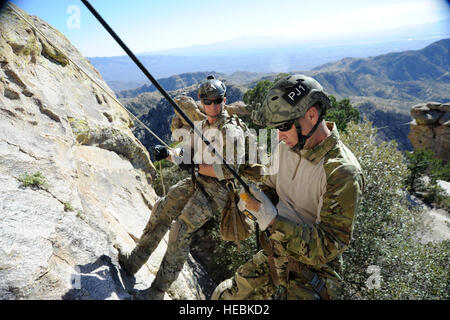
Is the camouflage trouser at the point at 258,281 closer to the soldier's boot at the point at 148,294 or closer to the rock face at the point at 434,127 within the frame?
the soldier's boot at the point at 148,294

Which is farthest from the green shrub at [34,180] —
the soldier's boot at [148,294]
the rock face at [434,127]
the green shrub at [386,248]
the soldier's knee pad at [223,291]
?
the rock face at [434,127]

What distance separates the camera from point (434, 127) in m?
39.0

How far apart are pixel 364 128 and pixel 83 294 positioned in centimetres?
1149

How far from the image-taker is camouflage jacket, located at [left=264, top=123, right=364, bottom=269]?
3.05 metres

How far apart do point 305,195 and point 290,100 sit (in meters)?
1.41

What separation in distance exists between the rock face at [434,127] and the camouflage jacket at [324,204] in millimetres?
45620

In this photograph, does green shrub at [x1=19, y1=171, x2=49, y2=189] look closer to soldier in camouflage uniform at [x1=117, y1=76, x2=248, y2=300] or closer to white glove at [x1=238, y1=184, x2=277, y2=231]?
soldier in camouflage uniform at [x1=117, y1=76, x2=248, y2=300]

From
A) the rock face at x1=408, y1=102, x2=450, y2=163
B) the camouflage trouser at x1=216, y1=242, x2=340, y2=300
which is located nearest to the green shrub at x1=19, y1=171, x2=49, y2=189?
the camouflage trouser at x1=216, y1=242, x2=340, y2=300

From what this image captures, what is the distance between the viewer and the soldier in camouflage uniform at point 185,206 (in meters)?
5.11

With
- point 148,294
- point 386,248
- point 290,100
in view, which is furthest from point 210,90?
point 386,248

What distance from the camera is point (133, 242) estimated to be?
6.07 meters

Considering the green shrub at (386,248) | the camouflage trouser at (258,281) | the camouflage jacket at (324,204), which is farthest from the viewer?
the green shrub at (386,248)

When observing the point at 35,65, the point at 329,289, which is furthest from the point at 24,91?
the point at 329,289

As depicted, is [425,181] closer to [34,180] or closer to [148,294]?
[148,294]
